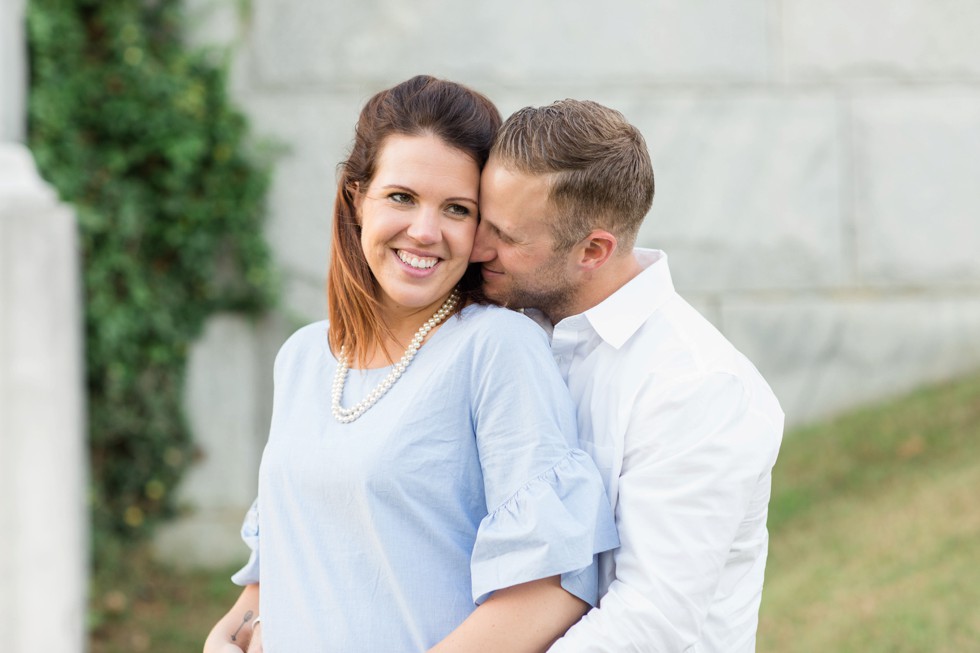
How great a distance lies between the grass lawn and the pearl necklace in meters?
2.47

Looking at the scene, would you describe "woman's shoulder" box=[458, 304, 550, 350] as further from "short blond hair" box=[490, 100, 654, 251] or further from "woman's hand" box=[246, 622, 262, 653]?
"woman's hand" box=[246, 622, 262, 653]

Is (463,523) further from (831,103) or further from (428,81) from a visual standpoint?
(831,103)

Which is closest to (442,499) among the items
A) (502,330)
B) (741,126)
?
(502,330)

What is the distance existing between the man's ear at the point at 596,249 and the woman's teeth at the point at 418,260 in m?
0.29

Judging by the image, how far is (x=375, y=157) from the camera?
2150mm

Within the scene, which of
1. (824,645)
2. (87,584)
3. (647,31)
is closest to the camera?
(824,645)

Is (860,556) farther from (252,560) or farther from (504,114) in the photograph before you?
(252,560)

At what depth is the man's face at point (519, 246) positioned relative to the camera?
2.10 metres

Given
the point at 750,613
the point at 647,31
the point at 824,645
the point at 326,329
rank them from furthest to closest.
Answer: the point at 647,31, the point at 824,645, the point at 326,329, the point at 750,613

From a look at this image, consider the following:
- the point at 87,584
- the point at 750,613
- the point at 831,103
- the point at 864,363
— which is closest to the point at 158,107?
the point at 87,584

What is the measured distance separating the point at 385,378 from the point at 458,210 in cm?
33

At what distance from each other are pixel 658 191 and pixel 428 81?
3.45 m

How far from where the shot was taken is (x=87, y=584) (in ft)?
16.3

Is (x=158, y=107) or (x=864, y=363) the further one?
(x=864, y=363)
